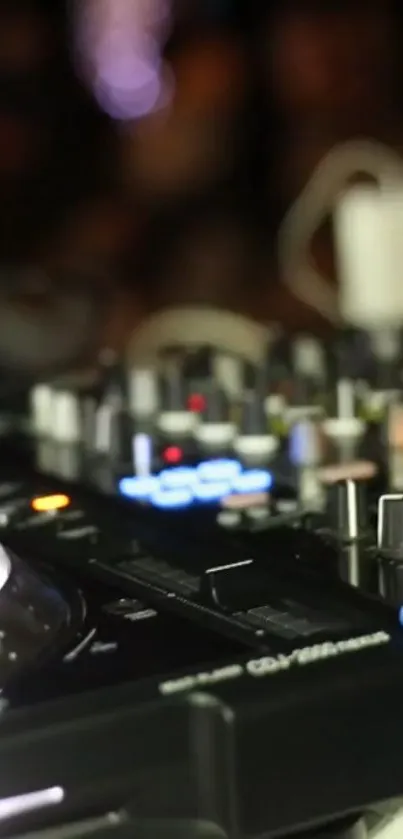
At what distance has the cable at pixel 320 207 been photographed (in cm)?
120

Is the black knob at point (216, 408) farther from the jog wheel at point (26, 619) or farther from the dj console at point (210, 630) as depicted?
the jog wheel at point (26, 619)

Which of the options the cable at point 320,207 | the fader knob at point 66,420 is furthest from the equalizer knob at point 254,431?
the cable at point 320,207

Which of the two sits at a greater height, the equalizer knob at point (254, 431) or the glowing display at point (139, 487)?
the equalizer knob at point (254, 431)

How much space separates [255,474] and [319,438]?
0.05 meters

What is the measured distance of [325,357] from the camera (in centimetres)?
91

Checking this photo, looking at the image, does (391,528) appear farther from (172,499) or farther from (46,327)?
(46,327)

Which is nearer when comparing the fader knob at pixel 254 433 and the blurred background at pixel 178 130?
the fader knob at pixel 254 433

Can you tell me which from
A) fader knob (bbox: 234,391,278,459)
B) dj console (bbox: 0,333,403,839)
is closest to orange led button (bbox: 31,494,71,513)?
dj console (bbox: 0,333,403,839)

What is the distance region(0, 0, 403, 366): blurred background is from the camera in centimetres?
125

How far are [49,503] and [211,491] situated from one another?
→ 0.08m

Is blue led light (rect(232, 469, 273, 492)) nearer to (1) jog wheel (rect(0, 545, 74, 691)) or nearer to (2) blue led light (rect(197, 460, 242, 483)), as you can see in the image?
(2) blue led light (rect(197, 460, 242, 483))

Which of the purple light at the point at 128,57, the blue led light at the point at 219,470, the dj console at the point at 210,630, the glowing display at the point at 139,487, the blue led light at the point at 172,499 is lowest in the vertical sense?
the dj console at the point at 210,630

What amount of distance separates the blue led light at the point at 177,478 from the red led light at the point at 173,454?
0.02 meters

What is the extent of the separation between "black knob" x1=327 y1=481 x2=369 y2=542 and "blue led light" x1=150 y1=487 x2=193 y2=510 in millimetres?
96
